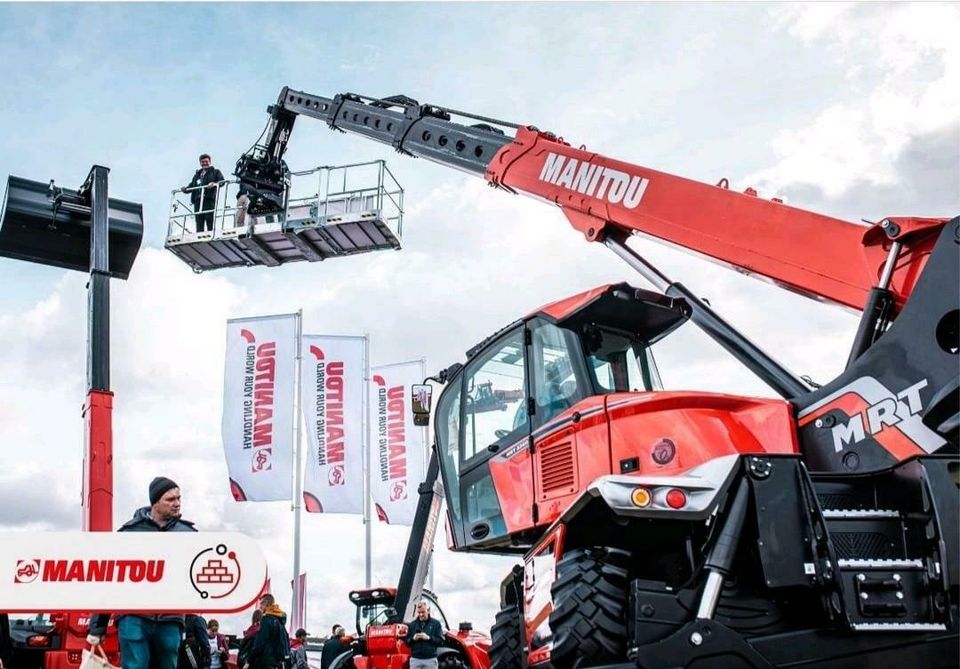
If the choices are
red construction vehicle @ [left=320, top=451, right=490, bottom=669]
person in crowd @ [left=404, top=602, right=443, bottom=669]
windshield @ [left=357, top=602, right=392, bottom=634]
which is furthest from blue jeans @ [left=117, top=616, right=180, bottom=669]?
windshield @ [left=357, top=602, right=392, bottom=634]

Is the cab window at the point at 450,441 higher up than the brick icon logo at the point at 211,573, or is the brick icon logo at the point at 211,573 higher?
the cab window at the point at 450,441

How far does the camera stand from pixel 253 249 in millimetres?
20344

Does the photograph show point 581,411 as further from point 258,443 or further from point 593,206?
point 258,443

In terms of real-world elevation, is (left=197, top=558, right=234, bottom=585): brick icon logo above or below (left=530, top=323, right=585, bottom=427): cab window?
below

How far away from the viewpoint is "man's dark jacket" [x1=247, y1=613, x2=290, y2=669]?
12.8 meters

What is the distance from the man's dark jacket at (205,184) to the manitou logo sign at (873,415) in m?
16.5

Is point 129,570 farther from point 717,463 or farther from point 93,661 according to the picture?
point 717,463

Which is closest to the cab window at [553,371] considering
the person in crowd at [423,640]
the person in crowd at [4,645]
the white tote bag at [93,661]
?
the white tote bag at [93,661]

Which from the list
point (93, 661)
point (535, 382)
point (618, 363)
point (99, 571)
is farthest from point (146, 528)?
point (618, 363)

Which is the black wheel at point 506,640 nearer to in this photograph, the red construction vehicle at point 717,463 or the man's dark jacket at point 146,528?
the red construction vehicle at point 717,463

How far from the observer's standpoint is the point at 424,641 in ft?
43.0

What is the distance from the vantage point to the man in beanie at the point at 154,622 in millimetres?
5625

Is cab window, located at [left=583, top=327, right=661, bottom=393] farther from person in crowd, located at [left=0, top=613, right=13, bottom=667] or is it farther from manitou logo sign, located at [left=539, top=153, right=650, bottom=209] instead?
person in crowd, located at [left=0, top=613, right=13, bottom=667]

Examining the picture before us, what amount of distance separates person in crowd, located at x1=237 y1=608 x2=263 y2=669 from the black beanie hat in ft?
25.5
